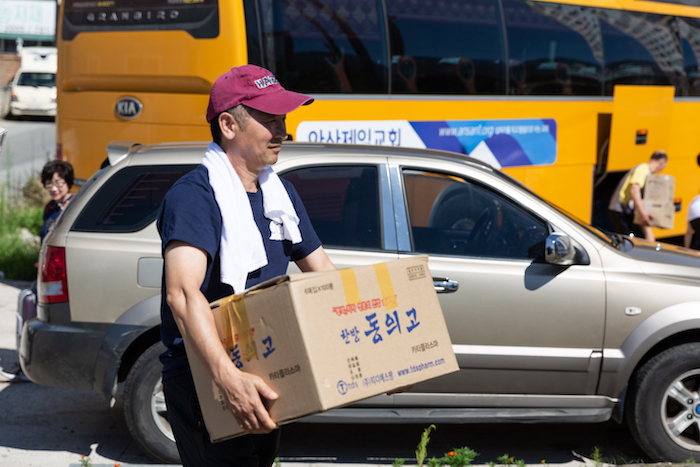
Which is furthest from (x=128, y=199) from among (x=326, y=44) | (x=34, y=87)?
(x=34, y=87)

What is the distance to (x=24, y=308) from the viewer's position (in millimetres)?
4488

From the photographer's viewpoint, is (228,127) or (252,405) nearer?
(252,405)

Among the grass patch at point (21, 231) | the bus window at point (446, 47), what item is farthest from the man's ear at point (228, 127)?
the grass patch at point (21, 231)

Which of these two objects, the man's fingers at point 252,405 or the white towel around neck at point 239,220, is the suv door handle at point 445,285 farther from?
the man's fingers at point 252,405

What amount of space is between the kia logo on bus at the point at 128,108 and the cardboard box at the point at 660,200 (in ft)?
17.6

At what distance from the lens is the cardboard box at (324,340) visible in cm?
201

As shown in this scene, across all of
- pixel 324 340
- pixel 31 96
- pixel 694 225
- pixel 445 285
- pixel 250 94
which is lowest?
pixel 694 225

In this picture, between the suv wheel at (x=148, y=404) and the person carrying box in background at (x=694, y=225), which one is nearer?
the suv wheel at (x=148, y=404)

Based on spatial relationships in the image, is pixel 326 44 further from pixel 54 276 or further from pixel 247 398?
pixel 247 398

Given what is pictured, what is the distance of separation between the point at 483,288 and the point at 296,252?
1.84m

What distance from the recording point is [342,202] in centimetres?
425

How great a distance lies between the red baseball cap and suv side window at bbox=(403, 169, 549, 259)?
2.12 meters

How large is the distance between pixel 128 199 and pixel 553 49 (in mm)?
5917

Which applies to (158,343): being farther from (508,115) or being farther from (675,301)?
(508,115)
